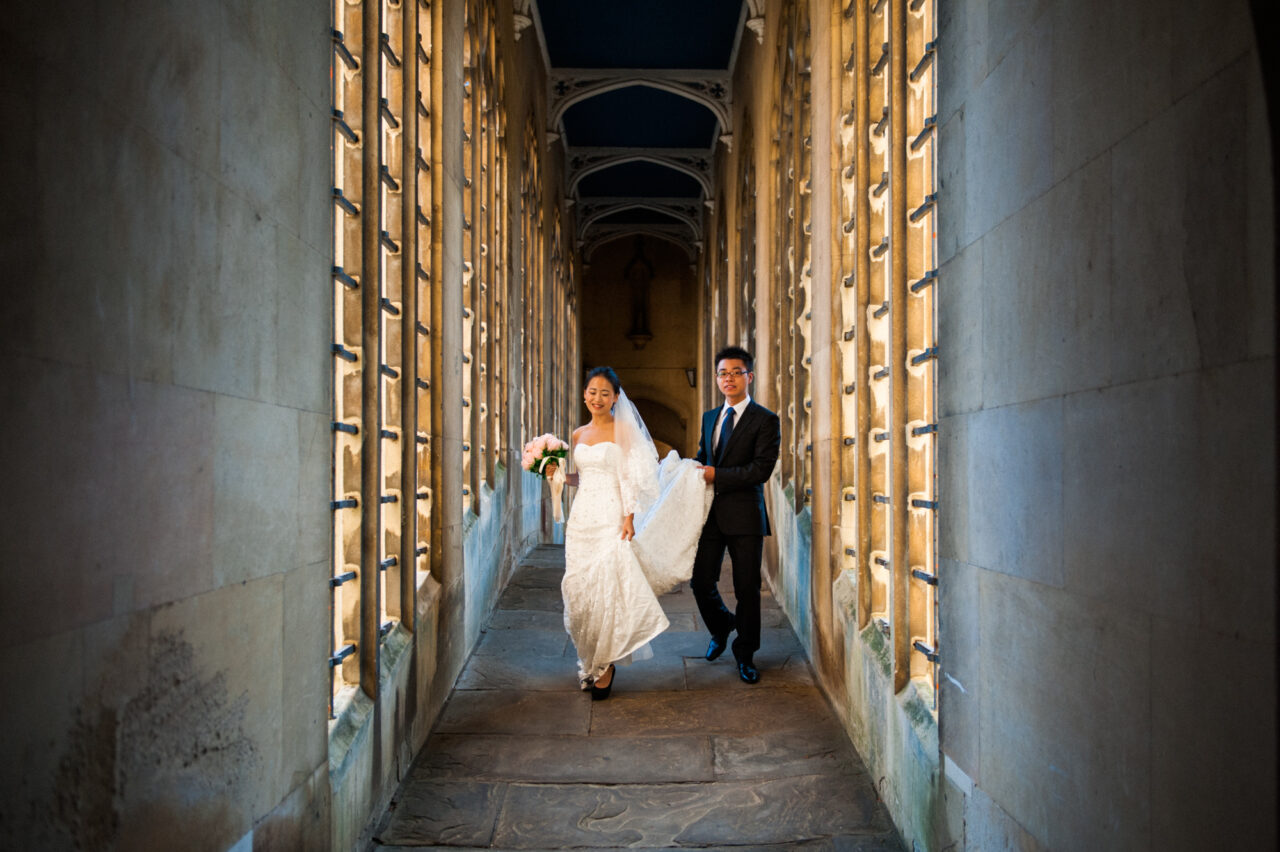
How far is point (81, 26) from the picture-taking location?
1446mm

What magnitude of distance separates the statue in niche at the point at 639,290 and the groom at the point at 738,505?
15220 millimetres

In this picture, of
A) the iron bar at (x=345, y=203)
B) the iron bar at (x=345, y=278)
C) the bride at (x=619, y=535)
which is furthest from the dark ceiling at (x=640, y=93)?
the iron bar at (x=345, y=278)

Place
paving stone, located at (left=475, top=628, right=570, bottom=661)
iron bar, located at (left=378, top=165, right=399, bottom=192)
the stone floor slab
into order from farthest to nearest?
the stone floor slab < paving stone, located at (left=475, top=628, right=570, bottom=661) < iron bar, located at (left=378, top=165, right=399, bottom=192)

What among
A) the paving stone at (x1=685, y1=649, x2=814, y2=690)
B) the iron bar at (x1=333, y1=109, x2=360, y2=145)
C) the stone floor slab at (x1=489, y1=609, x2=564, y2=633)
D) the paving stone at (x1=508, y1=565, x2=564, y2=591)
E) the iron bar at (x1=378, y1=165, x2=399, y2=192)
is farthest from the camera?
the paving stone at (x1=508, y1=565, x2=564, y2=591)

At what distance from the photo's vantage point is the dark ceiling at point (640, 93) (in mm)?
10258

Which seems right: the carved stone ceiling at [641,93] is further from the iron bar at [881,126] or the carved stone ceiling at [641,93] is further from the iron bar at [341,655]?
the iron bar at [341,655]

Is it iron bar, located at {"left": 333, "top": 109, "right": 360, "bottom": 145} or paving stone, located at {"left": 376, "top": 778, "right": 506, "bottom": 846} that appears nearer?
iron bar, located at {"left": 333, "top": 109, "right": 360, "bottom": 145}

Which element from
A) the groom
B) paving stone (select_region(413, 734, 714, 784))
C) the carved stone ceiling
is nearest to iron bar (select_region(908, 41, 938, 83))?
the groom

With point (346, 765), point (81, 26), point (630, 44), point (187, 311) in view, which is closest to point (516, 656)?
point (346, 765)

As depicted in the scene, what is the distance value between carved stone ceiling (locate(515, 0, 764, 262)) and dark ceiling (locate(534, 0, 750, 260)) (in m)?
0.01

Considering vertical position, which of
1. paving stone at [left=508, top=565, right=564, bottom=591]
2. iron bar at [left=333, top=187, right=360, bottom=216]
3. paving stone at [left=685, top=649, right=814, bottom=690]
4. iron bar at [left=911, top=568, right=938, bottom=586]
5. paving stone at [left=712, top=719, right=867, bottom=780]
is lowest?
paving stone at [left=712, top=719, right=867, bottom=780]

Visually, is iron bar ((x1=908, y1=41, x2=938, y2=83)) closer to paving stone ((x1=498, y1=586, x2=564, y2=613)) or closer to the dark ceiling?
paving stone ((x1=498, y1=586, x2=564, y2=613))

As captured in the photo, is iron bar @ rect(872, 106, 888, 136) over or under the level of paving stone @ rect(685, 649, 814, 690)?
over

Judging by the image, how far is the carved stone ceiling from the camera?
400 inches
